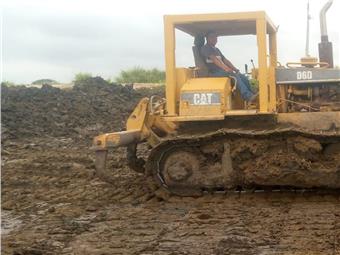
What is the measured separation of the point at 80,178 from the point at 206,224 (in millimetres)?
4044

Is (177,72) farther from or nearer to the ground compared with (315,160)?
farther from the ground

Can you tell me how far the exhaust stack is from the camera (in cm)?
870

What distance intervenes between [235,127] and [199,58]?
1.13m

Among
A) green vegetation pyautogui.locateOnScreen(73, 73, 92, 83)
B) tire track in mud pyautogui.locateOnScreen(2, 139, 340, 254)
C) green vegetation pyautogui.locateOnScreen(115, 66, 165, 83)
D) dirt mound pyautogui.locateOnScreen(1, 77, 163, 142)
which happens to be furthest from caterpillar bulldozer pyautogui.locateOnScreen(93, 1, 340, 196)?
green vegetation pyautogui.locateOnScreen(115, 66, 165, 83)

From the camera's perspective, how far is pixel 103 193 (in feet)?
28.1

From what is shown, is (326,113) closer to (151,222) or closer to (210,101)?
(210,101)

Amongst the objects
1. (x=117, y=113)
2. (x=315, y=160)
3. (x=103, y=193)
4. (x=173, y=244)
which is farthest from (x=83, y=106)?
(x=173, y=244)

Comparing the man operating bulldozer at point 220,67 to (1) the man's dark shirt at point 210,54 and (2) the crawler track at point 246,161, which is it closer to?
(1) the man's dark shirt at point 210,54

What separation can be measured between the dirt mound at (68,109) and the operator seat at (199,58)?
327 inches

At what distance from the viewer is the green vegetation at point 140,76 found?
1619 inches

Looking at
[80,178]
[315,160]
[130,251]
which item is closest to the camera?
[130,251]

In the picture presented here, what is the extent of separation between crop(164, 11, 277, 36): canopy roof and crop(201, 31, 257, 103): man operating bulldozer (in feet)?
0.64

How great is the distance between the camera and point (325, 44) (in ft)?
29.3

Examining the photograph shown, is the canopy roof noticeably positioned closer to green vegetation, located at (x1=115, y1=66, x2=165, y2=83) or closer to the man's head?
the man's head
